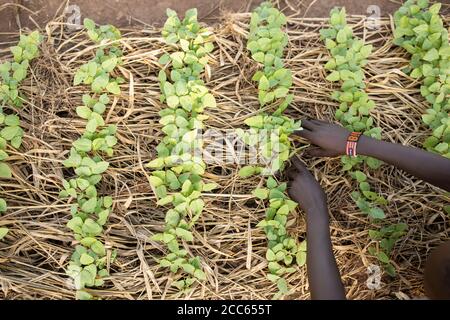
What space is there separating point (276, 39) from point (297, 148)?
1.08ft

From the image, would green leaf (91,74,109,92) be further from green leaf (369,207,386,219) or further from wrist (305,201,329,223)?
green leaf (369,207,386,219)

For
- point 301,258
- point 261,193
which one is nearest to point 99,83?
point 261,193

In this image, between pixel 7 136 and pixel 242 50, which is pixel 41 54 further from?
pixel 242 50

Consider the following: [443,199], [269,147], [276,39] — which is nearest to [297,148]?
[269,147]

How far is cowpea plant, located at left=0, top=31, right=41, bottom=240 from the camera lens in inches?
65.1

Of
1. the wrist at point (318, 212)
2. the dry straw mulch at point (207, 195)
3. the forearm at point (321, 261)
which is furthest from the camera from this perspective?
the dry straw mulch at point (207, 195)

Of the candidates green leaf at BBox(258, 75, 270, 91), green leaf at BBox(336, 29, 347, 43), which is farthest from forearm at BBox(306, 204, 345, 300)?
green leaf at BBox(336, 29, 347, 43)

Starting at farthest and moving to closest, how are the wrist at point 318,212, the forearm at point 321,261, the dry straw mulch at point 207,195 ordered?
the dry straw mulch at point 207,195 < the wrist at point 318,212 < the forearm at point 321,261

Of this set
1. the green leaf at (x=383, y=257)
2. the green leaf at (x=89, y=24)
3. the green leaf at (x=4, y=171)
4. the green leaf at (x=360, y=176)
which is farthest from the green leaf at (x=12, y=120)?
the green leaf at (x=383, y=257)

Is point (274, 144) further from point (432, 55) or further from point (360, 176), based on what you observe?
point (432, 55)

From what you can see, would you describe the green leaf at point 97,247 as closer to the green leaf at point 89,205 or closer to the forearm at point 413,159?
the green leaf at point 89,205

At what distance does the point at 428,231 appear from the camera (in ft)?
5.83

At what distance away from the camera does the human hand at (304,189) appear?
63.2 inches

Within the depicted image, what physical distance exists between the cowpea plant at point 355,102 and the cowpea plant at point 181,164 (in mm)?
385
